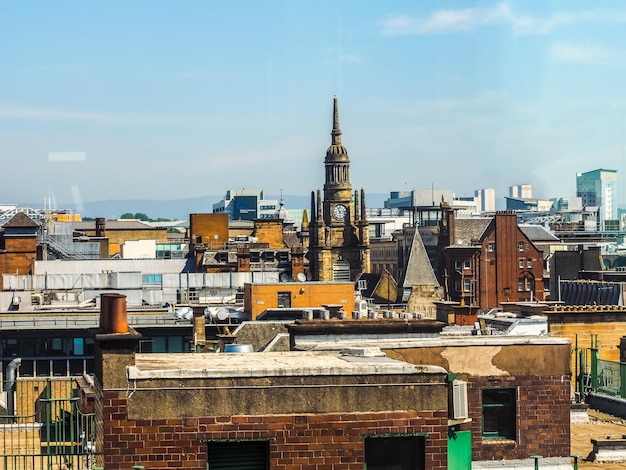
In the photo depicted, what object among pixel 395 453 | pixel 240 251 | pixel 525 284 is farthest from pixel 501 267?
pixel 395 453

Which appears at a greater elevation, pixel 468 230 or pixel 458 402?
pixel 468 230

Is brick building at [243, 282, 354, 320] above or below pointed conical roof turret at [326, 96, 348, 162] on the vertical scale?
below

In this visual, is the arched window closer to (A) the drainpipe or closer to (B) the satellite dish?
(B) the satellite dish

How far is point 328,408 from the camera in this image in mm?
16453

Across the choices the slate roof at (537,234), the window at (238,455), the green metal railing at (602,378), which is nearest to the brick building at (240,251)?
the slate roof at (537,234)

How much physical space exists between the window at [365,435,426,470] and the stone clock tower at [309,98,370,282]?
5407 inches

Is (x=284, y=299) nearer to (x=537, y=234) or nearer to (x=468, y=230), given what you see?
(x=468, y=230)

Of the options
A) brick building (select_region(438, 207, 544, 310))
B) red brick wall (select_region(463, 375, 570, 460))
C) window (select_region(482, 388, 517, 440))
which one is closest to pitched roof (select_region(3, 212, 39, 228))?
brick building (select_region(438, 207, 544, 310))

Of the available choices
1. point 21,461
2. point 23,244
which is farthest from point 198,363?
point 23,244

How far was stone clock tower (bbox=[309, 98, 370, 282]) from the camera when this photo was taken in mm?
160625

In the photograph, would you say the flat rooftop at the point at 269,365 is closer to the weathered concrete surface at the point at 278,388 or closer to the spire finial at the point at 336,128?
the weathered concrete surface at the point at 278,388

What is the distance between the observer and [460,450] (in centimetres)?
1895

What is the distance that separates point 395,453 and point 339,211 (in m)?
167

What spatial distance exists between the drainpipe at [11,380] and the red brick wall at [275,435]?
104ft
